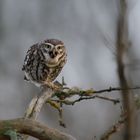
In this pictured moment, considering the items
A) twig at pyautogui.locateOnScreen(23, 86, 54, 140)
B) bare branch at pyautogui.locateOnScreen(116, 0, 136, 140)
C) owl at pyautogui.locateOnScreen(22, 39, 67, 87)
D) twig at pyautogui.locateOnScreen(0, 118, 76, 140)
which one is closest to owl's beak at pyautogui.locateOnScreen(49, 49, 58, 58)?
owl at pyautogui.locateOnScreen(22, 39, 67, 87)

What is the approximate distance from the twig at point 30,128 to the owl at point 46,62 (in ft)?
7.15

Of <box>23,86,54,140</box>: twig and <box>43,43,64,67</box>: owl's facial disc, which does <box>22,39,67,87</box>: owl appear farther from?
<box>23,86,54,140</box>: twig

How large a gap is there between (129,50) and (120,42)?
0.29ft

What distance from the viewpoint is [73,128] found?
37.9 ft

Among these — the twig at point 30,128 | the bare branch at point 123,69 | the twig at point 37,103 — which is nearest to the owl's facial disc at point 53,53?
the twig at point 37,103

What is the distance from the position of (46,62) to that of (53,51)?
13cm

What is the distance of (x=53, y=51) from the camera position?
480 cm

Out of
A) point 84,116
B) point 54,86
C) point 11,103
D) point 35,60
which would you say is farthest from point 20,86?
point 54,86

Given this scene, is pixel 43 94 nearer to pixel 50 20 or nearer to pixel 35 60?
pixel 35 60

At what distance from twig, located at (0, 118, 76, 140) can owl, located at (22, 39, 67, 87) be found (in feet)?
7.15

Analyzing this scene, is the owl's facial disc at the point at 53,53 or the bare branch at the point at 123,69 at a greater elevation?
the owl's facial disc at the point at 53,53

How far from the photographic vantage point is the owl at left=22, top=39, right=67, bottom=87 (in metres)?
4.76

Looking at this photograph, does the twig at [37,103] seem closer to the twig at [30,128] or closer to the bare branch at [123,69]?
the twig at [30,128]

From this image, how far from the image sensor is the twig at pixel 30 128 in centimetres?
236
